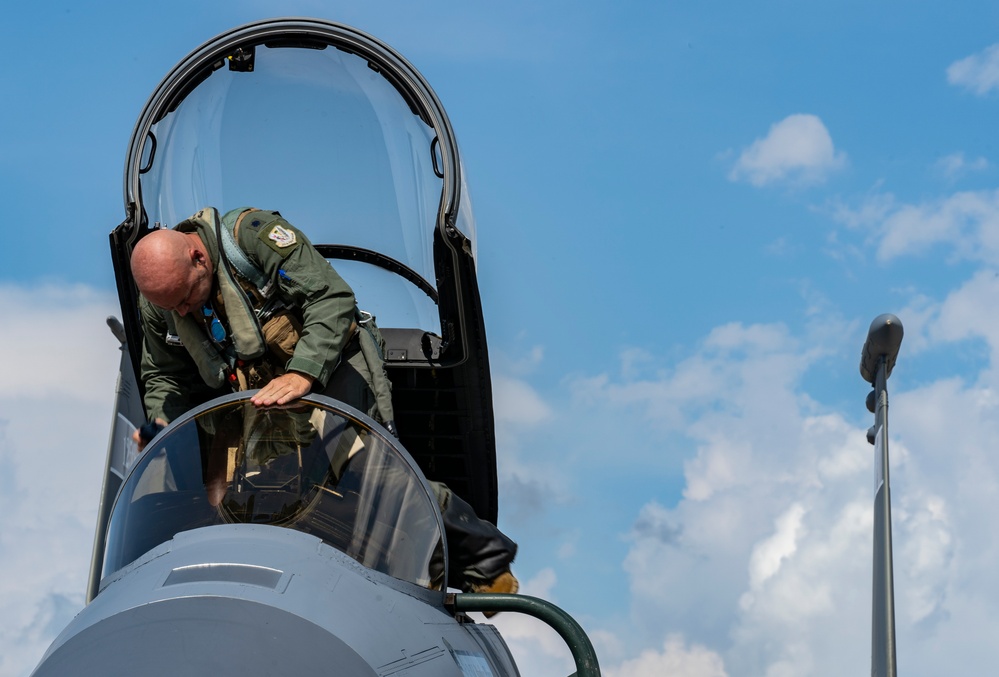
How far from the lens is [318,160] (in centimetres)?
695

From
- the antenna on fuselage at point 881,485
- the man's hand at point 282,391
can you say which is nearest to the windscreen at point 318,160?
the man's hand at point 282,391

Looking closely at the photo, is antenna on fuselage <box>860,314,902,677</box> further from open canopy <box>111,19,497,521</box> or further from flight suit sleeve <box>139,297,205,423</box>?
flight suit sleeve <box>139,297,205,423</box>

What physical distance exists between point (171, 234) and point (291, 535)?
5.00ft

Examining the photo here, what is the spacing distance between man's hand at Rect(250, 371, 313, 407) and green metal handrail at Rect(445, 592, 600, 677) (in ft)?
3.24

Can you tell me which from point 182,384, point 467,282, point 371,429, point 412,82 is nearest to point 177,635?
point 371,429

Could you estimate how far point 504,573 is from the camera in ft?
16.5

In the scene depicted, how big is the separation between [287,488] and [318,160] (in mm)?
3319

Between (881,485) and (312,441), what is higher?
(881,485)

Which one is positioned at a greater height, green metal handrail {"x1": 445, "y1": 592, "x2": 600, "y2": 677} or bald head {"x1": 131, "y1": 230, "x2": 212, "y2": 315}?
bald head {"x1": 131, "y1": 230, "x2": 212, "y2": 315}

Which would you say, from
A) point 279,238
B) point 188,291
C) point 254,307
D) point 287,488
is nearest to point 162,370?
point 254,307

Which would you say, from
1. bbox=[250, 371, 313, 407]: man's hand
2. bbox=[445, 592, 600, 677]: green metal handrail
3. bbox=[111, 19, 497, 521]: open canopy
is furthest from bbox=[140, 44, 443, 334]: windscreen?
bbox=[445, 592, 600, 677]: green metal handrail

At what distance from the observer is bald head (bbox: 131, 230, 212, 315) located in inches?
178

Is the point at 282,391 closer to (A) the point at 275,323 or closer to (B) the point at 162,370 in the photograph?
(A) the point at 275,323

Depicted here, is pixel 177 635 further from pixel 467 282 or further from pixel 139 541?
pixel 467 282
